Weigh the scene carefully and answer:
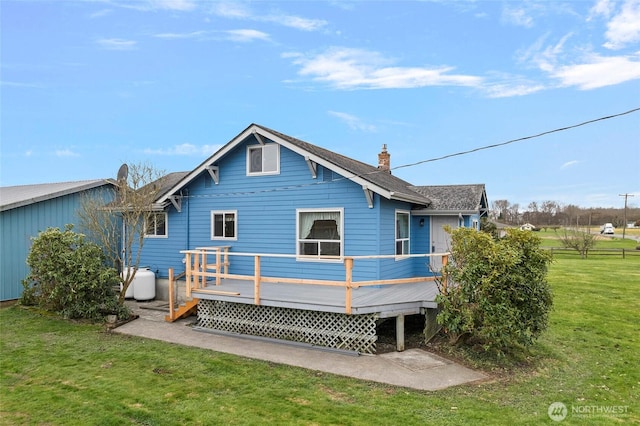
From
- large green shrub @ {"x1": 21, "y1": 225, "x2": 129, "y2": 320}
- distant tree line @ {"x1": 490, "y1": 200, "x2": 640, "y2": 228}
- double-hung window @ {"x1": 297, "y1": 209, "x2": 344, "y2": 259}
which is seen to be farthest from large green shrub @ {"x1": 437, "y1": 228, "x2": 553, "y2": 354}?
distant tree line @ {"x1": 490, "y1": 200, "x2": 640, "y2": 228}

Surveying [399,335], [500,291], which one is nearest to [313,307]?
[399,335]

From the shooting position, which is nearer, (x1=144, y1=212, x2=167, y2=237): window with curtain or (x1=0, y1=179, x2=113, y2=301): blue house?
(x1=0, y1=179, x2=113, y2=301): blue house

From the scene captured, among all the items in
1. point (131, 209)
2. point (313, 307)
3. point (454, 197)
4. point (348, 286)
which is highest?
point (454, 197)

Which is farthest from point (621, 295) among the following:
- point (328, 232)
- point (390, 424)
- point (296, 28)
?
point (296, 28)

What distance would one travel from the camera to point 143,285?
41.8 ft

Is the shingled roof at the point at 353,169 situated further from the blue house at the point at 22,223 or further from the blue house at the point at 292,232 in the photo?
the blue house at the point at 22,223

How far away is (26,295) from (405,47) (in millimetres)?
15344

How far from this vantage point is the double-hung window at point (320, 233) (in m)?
10.3

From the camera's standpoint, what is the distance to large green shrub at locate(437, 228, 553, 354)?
6.64 meters

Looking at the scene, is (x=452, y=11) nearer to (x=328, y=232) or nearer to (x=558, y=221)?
(x=328, y=232)

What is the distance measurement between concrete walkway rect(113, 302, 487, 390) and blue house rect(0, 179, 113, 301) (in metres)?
5.37

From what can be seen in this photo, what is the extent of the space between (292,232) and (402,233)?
343 centimetres

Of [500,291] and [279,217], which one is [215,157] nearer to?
[279,217]

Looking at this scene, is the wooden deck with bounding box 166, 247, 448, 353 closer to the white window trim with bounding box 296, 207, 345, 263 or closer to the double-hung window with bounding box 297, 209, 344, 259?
the white window trim with bounding box 296, 207, 345, 263
